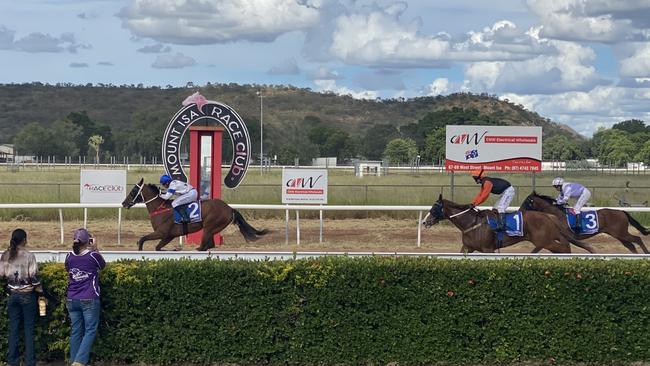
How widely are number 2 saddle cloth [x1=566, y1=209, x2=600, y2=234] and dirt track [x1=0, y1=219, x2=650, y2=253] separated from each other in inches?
83.2

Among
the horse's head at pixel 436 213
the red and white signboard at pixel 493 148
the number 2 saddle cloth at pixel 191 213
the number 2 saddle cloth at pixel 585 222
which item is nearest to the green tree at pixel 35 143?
the red and white signboard at pixel 493 148

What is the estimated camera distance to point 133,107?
379ft

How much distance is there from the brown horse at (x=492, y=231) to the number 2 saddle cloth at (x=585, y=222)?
0.96m

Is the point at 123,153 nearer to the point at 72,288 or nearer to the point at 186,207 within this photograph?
the point at 186,207

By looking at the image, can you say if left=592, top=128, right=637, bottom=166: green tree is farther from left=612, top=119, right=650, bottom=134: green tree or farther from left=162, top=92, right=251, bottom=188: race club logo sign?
left=162, top=92, right=251, bottom=188: race club logo sign

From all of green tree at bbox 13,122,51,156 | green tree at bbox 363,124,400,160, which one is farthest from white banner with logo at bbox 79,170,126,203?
green tree at bbox 363,124,400,160

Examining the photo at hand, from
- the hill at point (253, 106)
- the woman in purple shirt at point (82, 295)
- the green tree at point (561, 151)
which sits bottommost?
the woman in purple shirt at point (82, 295)

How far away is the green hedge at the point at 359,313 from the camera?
735 centimetres

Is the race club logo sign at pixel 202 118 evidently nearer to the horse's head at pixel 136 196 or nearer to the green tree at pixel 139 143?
the horse's head at pixel 136 196

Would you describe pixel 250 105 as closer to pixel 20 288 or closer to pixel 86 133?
pixel 86 133

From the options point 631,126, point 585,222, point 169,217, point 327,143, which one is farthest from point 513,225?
point 631,126

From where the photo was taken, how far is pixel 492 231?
12.3 meters

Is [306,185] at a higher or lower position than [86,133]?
lower

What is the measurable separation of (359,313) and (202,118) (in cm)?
1002
